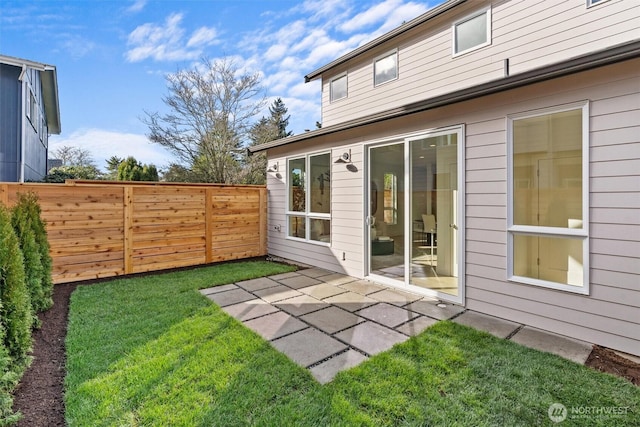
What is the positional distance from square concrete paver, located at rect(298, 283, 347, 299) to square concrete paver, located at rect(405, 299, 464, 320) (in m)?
1.13

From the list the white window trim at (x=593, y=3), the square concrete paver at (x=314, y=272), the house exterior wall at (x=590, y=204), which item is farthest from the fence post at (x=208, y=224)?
the white window trim at (x=593, y=3)

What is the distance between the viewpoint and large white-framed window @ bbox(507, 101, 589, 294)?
3023mm

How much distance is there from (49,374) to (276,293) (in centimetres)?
260

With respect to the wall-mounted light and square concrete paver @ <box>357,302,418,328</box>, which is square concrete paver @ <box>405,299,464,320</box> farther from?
the wall-mounted light

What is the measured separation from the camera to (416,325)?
11.1 feet

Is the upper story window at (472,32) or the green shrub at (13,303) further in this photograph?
the upper story window at (472,32)

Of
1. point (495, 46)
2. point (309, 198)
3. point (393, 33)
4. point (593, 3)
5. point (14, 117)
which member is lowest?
point (309, 198)

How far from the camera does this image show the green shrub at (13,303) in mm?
2441

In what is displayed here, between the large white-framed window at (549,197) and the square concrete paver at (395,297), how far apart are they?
1306mm

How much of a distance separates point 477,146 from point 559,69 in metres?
1.08

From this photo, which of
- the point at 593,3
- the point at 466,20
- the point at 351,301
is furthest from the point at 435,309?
the point at 466,20

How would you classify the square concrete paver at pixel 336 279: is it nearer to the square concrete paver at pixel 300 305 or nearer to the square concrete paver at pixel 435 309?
the square concrete paver at pixel 300 305

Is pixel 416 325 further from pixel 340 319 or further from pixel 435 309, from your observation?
pixel 340 319

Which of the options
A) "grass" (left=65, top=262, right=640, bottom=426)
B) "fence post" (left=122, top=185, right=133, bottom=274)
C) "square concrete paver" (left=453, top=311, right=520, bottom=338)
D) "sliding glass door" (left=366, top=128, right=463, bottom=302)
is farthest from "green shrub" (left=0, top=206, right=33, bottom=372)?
"sliding glass door" (left=366, top=128, right=463, bottom=302)
